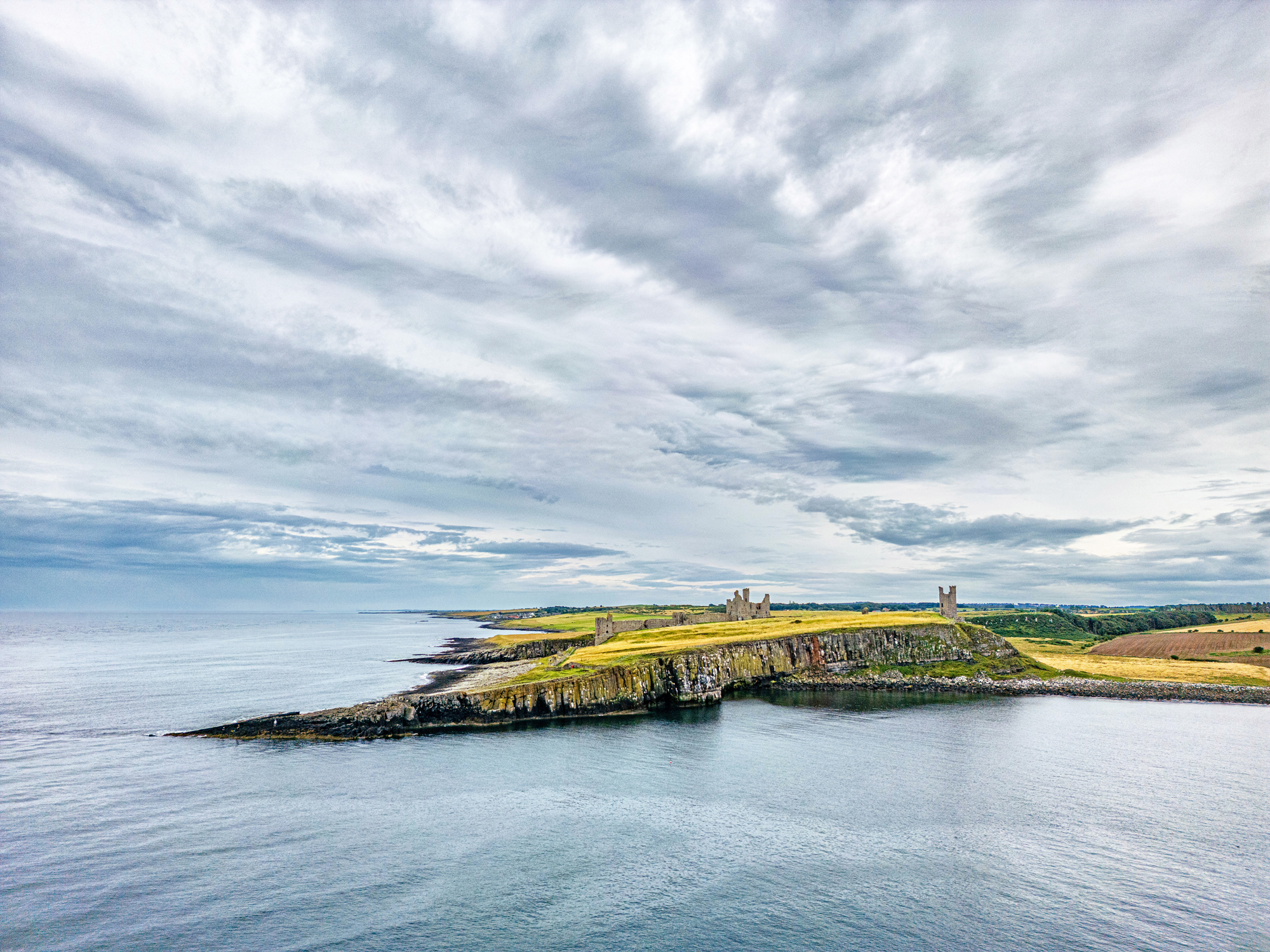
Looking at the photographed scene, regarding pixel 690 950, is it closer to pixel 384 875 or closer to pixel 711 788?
pixel 384 875

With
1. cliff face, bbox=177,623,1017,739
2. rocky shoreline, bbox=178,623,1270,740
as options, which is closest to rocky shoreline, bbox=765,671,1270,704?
rocky shoreline, bbox=178,623,1270,740

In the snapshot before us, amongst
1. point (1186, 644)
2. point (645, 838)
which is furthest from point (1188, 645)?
point (645, 838)

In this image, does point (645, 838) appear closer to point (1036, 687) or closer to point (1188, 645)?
point (1036, 687)

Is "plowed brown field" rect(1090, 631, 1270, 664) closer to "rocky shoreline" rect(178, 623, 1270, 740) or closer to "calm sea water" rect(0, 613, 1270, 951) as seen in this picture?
"rocky shoreline" rect(178, 623, 1270, 740)

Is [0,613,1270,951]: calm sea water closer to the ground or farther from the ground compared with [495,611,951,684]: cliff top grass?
closer to the ground

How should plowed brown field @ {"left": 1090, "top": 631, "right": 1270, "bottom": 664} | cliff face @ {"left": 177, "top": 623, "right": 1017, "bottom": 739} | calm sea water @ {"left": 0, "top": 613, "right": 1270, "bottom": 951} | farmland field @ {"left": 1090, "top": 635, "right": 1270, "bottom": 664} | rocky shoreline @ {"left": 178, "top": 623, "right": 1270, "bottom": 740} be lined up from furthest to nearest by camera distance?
plowed brown field @ {"left": 1090, "top": 631, "right": 1270, "bottom": 664} → farmland field @ {"left": 1090, "top": 635, "right": 1270, "bottom": 664} → rocky shoreline @ {"left": 178, "top": 623, "right": 1270, "bottom": 740} → cliff face @ {"left": 177, "top": 623, "right": 1017, "bottom": 739} → calm sea water @ {"left": 0, "top": 613, "right": 1270, "bottom": 951}

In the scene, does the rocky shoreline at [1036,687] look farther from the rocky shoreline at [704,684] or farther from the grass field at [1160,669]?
the grass field at [1160,669]

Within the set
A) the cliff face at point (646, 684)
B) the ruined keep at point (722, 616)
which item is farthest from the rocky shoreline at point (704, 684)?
the ruined keep at point (722, 616)
